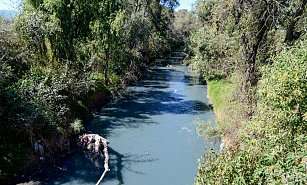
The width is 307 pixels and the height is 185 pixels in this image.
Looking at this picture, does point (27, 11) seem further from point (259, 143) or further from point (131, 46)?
point (259, 143)

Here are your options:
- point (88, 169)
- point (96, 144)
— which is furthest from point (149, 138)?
point (88, 169)

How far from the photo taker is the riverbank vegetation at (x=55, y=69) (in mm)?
19312

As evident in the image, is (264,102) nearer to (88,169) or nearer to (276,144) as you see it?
(276,144)

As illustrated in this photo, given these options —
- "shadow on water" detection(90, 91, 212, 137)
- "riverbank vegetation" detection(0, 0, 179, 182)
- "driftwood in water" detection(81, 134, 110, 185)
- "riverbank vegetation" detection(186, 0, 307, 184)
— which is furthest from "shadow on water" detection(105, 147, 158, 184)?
"riverbank vegetation" detection(186, 0, 307, 184)

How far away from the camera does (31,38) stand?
2486 cm

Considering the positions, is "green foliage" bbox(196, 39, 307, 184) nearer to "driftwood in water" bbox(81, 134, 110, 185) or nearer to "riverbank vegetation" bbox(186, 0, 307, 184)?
"riverbank vegetation" bbox(186, 0, 307, 184)

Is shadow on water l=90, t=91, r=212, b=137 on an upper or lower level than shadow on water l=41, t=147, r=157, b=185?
upper

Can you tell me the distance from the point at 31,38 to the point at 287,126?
18991 mm

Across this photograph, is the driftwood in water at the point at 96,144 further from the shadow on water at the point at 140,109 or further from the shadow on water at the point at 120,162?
the shadow on water at the point at 140,109

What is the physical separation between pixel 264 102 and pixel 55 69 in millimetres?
16506

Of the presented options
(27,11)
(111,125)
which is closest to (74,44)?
(27,11)

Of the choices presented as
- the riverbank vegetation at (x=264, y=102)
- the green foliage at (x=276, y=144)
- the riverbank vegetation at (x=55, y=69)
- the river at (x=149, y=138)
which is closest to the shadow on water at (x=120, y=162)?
the river at (x=149, y=138)

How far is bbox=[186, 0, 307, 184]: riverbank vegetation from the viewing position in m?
9.10

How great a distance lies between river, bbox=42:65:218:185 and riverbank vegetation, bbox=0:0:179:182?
69.2 inches
